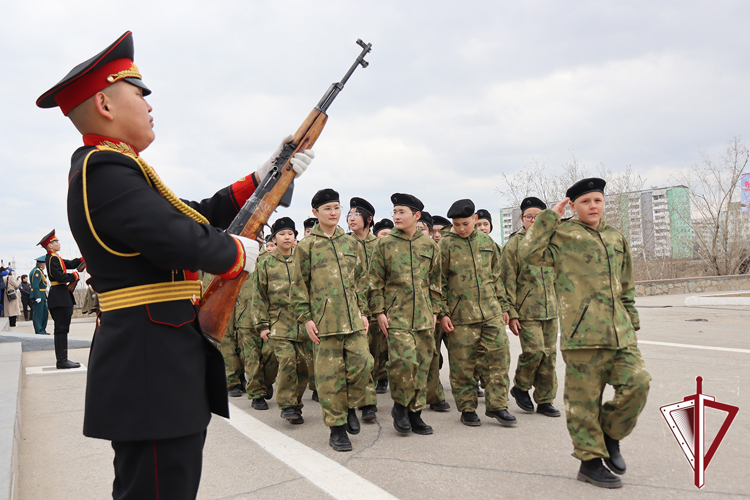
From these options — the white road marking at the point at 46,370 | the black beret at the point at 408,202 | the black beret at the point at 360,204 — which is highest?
the black beret at the point at 360,204

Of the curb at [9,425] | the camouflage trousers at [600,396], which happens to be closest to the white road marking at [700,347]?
the camouflage trousers at [600,396]

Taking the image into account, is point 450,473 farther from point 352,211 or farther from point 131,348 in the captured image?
point 352,211

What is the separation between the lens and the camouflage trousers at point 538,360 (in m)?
5.65

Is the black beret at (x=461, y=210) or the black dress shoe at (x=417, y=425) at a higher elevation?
the black beret at (x=461, y=210)

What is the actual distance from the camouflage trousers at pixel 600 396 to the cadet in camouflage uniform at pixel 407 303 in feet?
5.41

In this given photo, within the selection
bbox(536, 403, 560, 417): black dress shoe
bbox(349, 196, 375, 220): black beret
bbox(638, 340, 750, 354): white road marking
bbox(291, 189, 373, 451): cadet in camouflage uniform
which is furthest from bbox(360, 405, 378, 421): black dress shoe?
bbox(638, 340, 750, 354): white road marking

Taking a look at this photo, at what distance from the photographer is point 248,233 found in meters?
2.38

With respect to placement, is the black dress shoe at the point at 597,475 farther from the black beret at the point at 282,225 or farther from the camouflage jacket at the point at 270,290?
the black beret at the point at 282,225

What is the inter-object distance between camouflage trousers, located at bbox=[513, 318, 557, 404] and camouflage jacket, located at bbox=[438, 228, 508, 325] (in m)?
0.39

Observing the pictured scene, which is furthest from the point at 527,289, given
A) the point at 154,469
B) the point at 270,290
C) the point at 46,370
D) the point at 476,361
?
the point at 46,370

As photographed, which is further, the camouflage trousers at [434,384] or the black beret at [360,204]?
the black beret at [360,204]

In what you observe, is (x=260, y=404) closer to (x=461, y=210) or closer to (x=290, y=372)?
(x=290, y=372)

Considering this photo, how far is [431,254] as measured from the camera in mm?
5660

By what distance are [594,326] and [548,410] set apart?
2.14 meters
